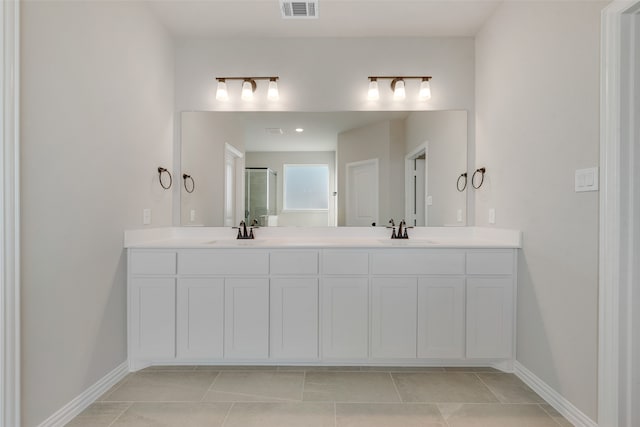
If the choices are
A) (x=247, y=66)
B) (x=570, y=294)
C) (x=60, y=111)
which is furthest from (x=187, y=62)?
(x=570, y=294)

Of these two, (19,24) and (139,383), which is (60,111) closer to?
(19,24)

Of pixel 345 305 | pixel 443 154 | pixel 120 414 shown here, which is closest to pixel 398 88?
pixel 443 154

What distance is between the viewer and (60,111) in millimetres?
1739

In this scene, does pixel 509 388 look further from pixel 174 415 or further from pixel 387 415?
pixel 174 415

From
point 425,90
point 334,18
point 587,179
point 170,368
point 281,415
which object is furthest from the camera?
point 425,90

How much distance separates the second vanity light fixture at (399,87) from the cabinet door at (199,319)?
1950 mm

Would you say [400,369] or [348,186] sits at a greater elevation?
[348,186]

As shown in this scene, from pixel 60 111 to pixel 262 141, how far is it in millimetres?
1469

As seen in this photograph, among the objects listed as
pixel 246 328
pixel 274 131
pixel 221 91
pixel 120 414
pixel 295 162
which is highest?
pixel 221 91

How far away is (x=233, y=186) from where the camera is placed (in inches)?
116

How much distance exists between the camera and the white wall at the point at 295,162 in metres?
2.99

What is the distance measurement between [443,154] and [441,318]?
4.43 feet

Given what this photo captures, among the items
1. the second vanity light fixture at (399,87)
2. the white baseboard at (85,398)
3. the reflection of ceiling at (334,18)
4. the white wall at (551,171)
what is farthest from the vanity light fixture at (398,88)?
the white baseboard at (85,398)

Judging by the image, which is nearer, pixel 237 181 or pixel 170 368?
pixel 170 368
